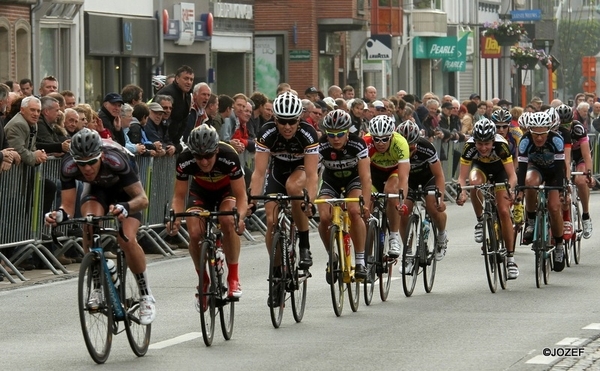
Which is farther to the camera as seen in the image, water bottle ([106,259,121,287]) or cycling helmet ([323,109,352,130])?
cycling helmet ([323,109,352,130])

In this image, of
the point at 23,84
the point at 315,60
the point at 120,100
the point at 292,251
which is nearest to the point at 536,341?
the point at 292,251

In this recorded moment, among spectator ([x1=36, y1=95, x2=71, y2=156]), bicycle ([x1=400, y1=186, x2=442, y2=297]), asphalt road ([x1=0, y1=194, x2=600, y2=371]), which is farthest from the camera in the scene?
spectator ([x1=36, y1=95, x2=71, y2=156])

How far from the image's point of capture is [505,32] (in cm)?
6519

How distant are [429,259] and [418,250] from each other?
0.20 m

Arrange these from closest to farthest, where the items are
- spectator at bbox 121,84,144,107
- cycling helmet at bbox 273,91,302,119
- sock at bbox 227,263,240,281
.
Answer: sock at bbox 227,263,240,281 < cycling helmet at bbox 273,91,302,119 < spectator at bbox 121,84,144,107

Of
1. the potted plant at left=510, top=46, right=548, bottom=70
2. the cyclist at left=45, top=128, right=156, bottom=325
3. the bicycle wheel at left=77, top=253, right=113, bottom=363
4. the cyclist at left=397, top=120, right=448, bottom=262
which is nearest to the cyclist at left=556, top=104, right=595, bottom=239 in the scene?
the cyclist at left=397, top=120, right=448, bottom=262

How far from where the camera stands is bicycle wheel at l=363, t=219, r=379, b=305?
15.2m

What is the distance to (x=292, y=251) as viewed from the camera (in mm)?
13852

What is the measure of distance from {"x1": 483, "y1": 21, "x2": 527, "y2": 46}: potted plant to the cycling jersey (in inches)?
1936

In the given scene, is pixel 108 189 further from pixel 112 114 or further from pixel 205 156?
pixel 112 114

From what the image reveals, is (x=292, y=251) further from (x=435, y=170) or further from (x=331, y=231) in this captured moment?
(x=435, y=170)

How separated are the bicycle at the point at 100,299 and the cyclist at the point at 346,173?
3262 millimetres

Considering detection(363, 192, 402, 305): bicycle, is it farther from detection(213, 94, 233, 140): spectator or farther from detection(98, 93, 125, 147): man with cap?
detection(213, 94, 233, 140): spectator

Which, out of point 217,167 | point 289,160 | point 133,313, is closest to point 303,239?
point 289,160
